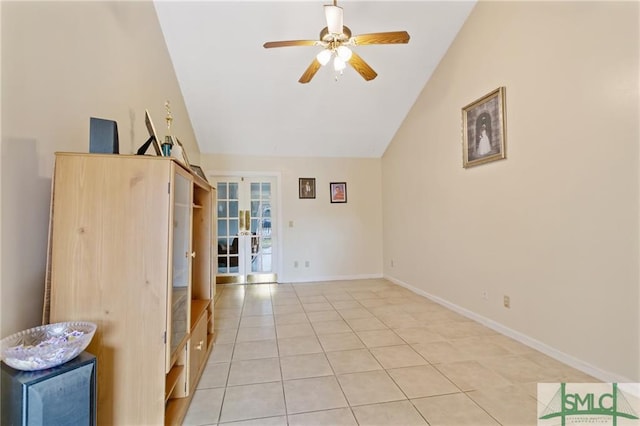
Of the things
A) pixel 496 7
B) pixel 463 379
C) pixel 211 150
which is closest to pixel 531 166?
pixel 496 7

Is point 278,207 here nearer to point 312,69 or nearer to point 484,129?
point 312,69

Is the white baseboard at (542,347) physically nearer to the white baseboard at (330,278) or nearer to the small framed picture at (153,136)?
the white baseboard at (330,278)

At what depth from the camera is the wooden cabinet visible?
48.7 inches

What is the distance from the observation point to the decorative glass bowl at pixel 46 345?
955 millimetres

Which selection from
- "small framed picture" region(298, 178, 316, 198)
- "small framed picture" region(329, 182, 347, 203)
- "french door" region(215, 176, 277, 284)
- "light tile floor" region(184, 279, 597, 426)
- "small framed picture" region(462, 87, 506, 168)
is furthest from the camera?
"small framed picture" region(329, 182, 347, 203)

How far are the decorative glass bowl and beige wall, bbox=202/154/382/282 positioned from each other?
3.90m

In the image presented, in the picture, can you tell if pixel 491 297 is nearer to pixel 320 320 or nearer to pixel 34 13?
pixel 320 320

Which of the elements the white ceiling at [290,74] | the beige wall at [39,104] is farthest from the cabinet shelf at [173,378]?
the white ceiling at [290,74]

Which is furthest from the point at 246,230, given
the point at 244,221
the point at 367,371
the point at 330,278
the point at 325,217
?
the point at 367,371

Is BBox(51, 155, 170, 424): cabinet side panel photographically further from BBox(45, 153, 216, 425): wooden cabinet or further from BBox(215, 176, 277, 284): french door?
BBox(215, 176, 277, 284): french door

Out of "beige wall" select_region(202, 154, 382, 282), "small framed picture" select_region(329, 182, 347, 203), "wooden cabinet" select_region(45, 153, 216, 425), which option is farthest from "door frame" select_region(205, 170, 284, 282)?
"wooden cabinet" select_region(45, 153, 216, 425)

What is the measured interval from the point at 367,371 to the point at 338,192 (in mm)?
3527

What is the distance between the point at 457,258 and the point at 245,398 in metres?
2.61

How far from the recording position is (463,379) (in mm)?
1958
